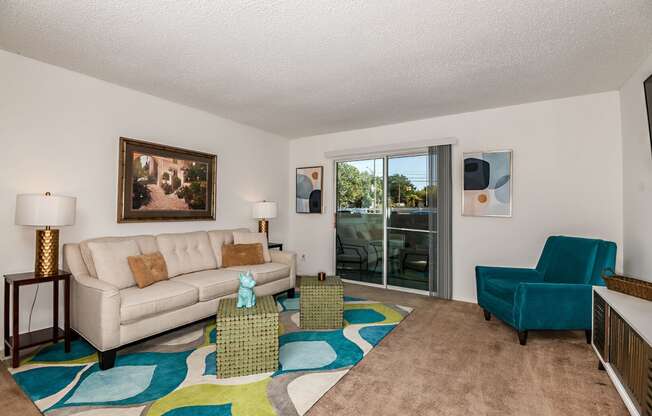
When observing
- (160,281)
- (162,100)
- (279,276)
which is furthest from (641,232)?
(162,100)

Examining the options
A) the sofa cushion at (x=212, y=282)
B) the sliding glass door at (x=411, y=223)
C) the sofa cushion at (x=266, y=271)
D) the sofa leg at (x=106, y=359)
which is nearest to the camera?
the sofa leg at (x=106, y=359)

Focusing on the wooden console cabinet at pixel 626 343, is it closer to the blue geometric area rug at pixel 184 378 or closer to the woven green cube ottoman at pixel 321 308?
the blue geometric area rug at pixel 184 378

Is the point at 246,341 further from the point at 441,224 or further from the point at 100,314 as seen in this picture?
the point at 441,224

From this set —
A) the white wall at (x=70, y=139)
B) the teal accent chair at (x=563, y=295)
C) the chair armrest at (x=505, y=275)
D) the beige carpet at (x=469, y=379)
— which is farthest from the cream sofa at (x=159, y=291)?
the teal accent chair at (x=563, y=295)

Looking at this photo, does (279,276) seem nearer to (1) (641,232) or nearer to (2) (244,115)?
(2) (244,115)

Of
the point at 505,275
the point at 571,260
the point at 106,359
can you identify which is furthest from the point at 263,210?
the point at 571,260

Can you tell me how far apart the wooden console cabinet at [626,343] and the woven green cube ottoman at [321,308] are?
77.9 inches

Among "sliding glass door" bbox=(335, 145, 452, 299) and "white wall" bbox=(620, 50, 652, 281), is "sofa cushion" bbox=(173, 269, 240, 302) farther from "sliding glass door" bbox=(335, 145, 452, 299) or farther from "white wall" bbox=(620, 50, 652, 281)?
"white wall" bbox=(620, 50, 652, 281)

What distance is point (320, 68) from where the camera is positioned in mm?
2842

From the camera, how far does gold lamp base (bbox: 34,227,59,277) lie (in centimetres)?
255

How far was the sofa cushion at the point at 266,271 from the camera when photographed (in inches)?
142

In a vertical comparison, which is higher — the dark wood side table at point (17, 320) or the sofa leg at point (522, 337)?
the dark wood side table at point (17, 320)

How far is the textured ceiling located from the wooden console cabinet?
72.5 inches

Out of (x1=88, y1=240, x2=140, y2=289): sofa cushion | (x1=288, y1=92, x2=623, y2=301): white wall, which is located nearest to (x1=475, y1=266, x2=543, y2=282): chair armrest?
(x1=288, y1=92, x2=623, y2=301): white wall
